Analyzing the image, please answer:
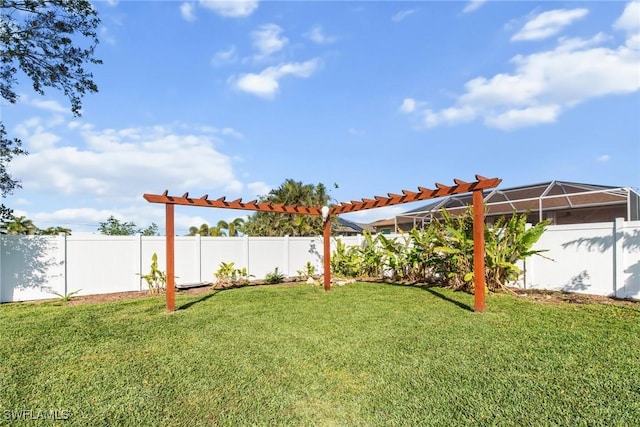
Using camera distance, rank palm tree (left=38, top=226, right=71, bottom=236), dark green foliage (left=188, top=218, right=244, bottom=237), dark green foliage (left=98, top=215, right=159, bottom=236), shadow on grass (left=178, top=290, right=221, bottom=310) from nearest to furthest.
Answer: shadow on grass (left=178, top=290, right=221, bottom=310) → palm tree (left=38, top=226, right=71, bottom=236) → dark green foliage (left=98, top=215, right=159, bottom=236) → dark green foliage (left=188, top=218, right=244, bottom=237)

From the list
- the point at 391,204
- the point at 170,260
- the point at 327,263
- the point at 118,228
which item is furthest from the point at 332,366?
the point at 118,228

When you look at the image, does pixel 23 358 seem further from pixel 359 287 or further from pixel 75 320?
pixel 359 287

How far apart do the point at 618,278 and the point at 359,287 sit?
514 centimetres

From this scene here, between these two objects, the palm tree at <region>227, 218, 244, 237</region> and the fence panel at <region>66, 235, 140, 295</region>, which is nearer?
the fence panel at <region>66, 235, 140, 295</region>

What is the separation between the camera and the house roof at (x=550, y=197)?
9344 mm

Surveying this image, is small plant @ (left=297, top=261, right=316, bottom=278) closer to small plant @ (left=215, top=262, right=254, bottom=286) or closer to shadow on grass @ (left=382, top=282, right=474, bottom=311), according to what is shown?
small plant @ (left=215, top=262, right=254, bottom=286)

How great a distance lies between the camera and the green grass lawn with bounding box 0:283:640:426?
2.51 meters

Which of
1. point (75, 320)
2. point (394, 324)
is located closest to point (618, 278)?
point (394, 324)

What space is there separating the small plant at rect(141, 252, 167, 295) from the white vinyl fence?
37cm

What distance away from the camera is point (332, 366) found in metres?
3.39

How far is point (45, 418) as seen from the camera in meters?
2.48

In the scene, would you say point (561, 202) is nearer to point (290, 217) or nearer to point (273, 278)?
point (273, 278)

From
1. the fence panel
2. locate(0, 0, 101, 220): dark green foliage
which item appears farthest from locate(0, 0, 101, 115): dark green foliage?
the fence panel

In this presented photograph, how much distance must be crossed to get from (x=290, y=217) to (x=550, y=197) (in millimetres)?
9892
